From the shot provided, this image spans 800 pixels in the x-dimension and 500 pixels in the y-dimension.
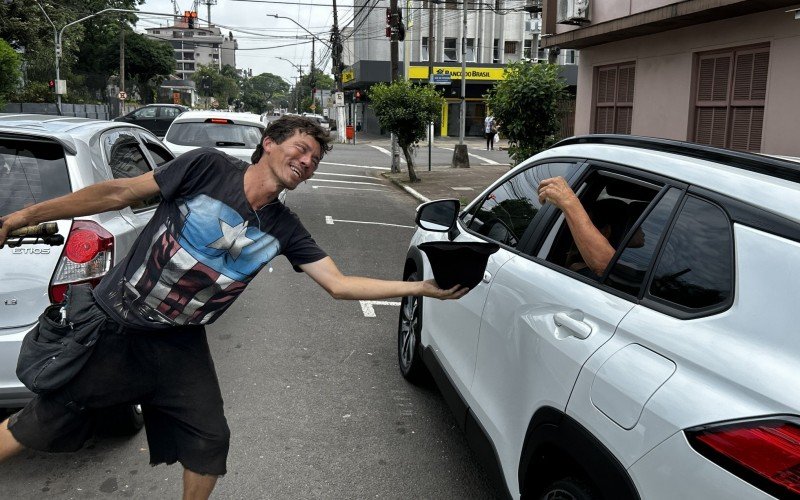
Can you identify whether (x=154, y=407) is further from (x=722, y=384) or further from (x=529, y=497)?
(x=722, y=384)

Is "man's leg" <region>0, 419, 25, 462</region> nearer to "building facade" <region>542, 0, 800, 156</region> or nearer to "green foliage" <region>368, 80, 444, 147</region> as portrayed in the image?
"building facade" <region>542, 0, 800, 156</region>

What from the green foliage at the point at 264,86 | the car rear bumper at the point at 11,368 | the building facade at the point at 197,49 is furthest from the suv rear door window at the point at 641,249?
the building facade at the point at 197,49

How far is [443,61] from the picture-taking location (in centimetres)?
4816

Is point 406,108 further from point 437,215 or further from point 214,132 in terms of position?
point 437,215

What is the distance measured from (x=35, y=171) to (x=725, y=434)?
3.56 m

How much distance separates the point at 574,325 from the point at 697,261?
17.7 inches

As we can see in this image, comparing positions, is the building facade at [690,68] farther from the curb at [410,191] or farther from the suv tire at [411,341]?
the suv tire at [411,341]

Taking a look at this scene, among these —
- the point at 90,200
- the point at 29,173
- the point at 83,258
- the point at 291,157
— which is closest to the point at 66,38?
the point at 29,173

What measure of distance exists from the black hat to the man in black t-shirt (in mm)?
66

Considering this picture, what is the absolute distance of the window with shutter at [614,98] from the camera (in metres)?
13.0

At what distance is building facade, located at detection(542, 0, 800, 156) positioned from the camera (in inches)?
370

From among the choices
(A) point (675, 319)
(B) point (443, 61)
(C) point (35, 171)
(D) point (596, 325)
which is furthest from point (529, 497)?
(B) point (443, 61)

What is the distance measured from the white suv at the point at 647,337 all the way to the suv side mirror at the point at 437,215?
0.45 metres

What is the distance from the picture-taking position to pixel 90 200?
256 centimetres
